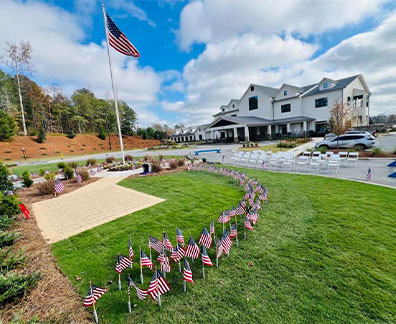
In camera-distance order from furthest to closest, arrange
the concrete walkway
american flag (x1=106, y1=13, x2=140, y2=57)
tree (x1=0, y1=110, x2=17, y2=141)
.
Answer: tree (x1=0, y1=110, x2=17, y2=141)
american flag (x1=106, y1=13, x2=140, y2=57)
the concrete walkway

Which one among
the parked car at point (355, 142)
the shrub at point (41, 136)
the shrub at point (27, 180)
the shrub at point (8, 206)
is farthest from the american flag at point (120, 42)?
the shrub at point (41, 136)

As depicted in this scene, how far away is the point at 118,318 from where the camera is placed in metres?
2.51

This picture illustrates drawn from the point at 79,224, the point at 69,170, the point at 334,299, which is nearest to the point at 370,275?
the point at 334,299

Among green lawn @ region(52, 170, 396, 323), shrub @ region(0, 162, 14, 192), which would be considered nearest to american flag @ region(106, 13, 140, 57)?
shrub @ region(0, 162, 14, 192)

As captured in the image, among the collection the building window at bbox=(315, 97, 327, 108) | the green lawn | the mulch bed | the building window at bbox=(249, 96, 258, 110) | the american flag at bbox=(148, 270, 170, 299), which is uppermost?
the building window at bbox=(249, 96, 258, 110)

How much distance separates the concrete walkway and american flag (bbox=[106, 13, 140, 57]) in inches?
347

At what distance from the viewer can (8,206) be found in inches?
227

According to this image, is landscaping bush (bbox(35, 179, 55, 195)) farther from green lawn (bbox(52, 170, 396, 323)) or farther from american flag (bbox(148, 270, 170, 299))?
american flag (bbox(148, 270, 170, 299))

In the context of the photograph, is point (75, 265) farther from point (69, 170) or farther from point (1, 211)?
point (69, 170)

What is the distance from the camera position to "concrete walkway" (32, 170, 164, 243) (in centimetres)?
539

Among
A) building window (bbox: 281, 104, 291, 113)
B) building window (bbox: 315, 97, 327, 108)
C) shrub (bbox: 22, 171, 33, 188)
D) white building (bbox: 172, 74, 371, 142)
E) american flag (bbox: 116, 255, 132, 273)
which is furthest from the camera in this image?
building window (bbox: 281, 104, 291, 113)

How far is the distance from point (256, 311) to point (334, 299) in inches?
46.1

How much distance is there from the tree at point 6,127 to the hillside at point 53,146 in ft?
4.47

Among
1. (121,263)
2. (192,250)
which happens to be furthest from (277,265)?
(121,263)
